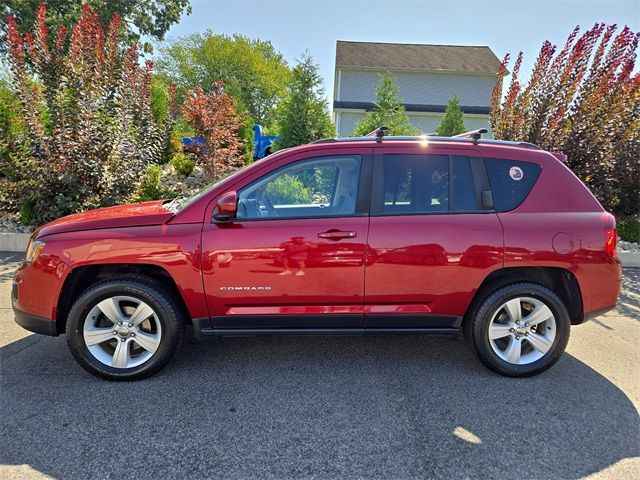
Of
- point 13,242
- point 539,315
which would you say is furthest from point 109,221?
point 13,242

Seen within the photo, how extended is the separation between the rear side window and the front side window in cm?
108

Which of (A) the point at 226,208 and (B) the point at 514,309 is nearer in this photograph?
(A) the point at 226,208

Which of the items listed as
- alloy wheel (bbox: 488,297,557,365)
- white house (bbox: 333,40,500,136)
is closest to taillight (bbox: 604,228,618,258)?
alloy wheel (bbox: 488,297,557,365)

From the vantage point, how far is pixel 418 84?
23156 millimetres

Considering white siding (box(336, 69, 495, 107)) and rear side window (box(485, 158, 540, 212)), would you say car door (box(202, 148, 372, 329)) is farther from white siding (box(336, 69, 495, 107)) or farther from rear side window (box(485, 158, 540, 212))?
white siding (box(336, 69, 495, 107))

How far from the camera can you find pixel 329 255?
2951 mm

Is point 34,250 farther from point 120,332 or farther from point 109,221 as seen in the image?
point 120,332

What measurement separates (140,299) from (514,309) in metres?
2.87

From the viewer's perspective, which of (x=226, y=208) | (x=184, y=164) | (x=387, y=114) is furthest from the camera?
(x=387, y=114)

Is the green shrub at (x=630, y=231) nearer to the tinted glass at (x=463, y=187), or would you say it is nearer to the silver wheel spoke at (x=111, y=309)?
the tinted glass at (x=463, y=187)

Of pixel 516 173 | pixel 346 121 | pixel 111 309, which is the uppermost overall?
pixel 346 121

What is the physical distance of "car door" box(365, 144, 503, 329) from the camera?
2.99 m

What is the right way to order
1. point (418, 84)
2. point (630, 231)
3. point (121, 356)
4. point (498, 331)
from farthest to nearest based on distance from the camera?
point (418, 84) < point (630, 231) < point (498, 331) < point (121, 356)

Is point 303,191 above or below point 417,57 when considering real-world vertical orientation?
below
